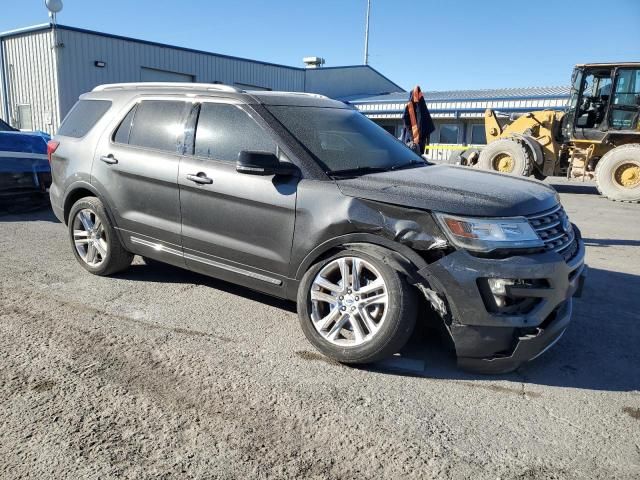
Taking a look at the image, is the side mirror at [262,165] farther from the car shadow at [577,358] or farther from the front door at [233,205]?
the car shadow at [577,358]

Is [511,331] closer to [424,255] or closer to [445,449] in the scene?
[424,255]

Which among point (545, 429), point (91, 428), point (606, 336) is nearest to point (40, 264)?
point (91, 428)

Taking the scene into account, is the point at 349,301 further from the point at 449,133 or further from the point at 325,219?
the point at 449,133

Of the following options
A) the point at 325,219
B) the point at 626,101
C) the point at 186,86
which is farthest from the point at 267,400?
the point at 626,101

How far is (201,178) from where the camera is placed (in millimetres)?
3936

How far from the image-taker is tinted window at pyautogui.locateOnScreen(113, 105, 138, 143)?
4.59m

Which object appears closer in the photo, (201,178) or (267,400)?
(267,400)

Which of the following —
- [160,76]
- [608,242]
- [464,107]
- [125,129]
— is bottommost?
[608,242]

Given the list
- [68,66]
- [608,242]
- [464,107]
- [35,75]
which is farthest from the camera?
[464,107]

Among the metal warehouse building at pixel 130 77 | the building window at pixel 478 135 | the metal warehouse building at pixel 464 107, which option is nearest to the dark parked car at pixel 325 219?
the metal warehouse building at pixel 130 77

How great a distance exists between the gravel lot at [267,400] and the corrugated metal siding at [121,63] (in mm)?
17233

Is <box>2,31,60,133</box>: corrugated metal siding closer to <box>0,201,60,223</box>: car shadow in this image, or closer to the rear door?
<box>0,201,60,223</box>: car shadow

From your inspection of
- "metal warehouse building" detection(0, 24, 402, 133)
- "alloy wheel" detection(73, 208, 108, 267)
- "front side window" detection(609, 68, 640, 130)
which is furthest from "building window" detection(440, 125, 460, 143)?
"alloy wheel" detection(73, 208, 108, 267)

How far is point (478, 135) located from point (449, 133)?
1701 mm
